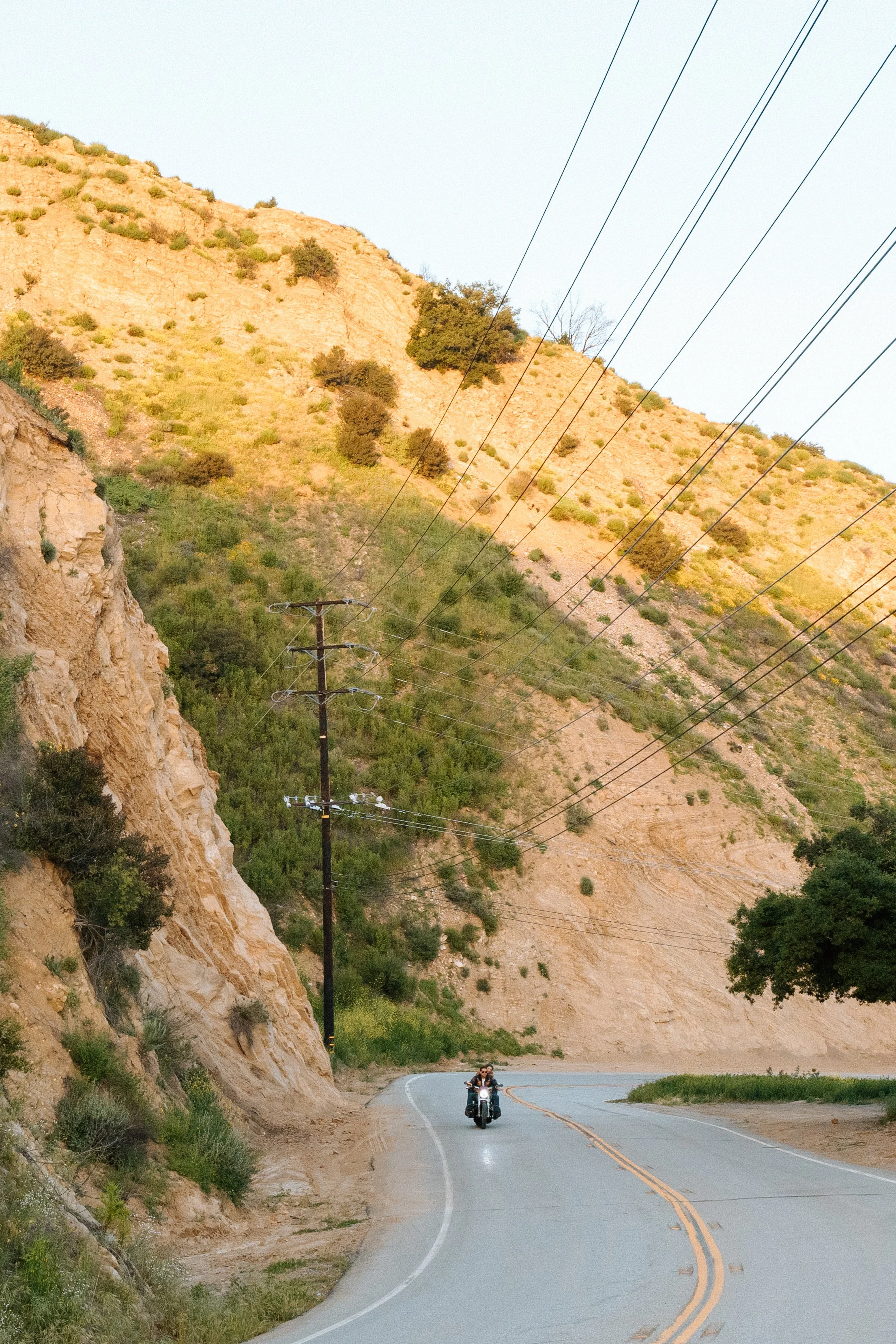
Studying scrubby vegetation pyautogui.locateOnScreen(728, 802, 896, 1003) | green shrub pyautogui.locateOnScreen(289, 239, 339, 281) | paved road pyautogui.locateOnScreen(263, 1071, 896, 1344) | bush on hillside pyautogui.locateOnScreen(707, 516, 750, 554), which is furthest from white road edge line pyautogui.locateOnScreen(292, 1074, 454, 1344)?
green shrub pyautogui.locateOnScreen(289, 239, 339, 281)

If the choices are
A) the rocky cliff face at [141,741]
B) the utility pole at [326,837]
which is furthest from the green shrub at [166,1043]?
the utility pole at [326,837]

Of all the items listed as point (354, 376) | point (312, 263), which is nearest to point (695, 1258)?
point (354, 376)

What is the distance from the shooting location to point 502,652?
5453 cm

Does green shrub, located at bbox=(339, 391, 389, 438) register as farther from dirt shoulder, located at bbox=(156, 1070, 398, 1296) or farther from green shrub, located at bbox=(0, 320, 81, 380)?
dirt shoulder, located at bbox=(156, 1070, 398, 1296)

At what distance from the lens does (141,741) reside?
75.3ft

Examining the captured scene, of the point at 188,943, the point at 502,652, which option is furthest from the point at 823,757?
the point at 188,943

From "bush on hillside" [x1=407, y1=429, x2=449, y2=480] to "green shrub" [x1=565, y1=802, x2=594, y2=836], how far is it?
24.6 meters

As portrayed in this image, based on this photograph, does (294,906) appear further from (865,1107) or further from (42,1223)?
(42,1223)

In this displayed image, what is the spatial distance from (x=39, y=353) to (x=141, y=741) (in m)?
46.1

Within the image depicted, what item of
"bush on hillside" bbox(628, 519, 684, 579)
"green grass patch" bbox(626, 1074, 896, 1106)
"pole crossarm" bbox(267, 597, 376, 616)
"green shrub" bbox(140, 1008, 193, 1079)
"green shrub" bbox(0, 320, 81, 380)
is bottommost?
"green grass patch" bbox(626, 1074, 896, 1106)

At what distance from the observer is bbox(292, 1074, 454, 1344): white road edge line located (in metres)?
8.77

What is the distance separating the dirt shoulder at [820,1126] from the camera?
17844 mm

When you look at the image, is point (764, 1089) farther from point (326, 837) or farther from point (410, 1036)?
point (410, 1036)

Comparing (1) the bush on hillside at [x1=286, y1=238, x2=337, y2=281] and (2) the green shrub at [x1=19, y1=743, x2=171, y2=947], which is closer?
(2) the green shrub at [x1=19, y1=743, x2=171, y2=947]
